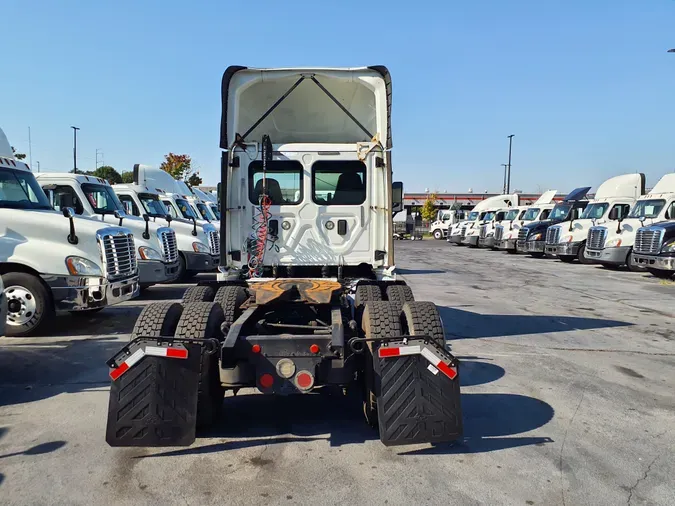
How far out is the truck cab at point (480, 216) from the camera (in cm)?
3369

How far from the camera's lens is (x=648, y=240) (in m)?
16.5

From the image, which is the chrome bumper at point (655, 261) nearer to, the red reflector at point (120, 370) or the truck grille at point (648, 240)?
the truck grille at point (648, 240)

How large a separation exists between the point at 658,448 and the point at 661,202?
1618 centimetres

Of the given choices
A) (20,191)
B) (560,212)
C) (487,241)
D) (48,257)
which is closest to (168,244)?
(20,191)

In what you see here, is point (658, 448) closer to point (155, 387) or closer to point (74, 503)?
point (155, 387)

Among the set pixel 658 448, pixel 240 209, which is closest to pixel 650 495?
pixel 658 448

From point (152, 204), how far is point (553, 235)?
53.2 ft

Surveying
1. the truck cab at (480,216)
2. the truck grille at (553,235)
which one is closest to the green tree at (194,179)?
the truck cab at (480,216)

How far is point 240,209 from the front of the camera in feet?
23.5

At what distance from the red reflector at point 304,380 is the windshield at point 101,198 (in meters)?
8.94

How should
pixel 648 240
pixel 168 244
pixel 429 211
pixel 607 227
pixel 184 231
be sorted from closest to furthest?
Answer: pixel 168 244
pixel 184 231
pixel 648 240
pixel 607 227
pixel 429 211

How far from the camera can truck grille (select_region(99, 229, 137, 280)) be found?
8539 mm

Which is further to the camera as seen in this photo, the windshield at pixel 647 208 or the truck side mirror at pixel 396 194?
the windshield at pixel 647 208

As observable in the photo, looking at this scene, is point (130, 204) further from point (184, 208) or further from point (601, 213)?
point (601, 213)
